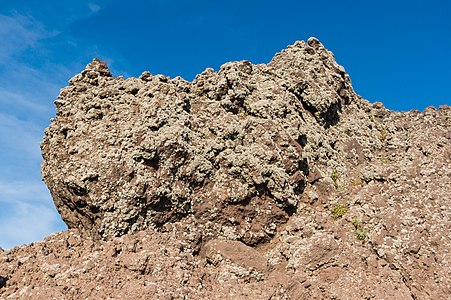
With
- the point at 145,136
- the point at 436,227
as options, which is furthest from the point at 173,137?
the point at 436,227

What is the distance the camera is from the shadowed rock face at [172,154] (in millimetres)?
17234

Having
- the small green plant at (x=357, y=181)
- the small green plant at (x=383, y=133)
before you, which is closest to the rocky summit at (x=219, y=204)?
the small green plant at (x=357, y=181)

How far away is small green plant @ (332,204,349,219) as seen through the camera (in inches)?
749

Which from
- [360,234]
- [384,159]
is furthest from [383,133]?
[360,234]

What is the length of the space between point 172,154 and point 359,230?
31.9 ft

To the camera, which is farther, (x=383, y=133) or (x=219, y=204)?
(x=383, y=133)

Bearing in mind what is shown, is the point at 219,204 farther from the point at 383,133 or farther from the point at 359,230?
the point at 383,133

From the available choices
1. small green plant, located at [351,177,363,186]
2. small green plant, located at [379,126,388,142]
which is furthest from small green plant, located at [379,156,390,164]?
small green plant, located at [351,177,363,186]

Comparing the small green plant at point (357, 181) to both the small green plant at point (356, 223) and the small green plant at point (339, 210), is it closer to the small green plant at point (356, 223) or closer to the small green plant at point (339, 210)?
the small green plant at point (339, 210)

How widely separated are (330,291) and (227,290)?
4.29 meters

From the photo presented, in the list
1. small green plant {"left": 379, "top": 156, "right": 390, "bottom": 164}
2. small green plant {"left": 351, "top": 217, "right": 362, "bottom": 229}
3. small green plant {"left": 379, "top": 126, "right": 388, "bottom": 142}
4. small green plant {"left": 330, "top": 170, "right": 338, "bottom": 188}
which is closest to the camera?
small green plant {"left": 351, "top": 217, "right": 362, "bottom": 229}

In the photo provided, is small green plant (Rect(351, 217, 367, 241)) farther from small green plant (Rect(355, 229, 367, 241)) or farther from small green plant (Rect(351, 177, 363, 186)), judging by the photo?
small green plant (Rect(351, 177, 363, 186))

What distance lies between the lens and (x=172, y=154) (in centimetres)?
1820

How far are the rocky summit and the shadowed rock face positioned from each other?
0.06m
